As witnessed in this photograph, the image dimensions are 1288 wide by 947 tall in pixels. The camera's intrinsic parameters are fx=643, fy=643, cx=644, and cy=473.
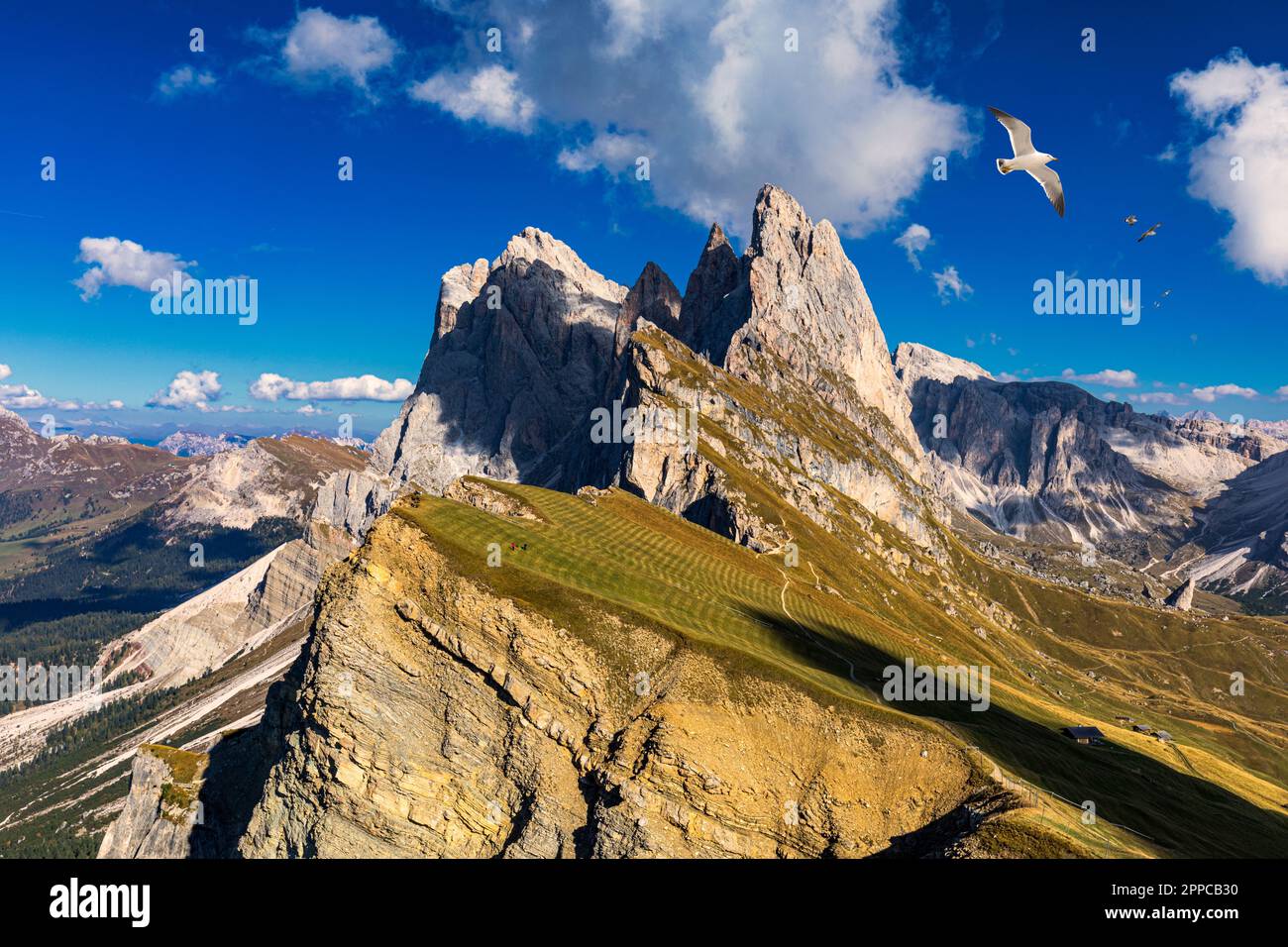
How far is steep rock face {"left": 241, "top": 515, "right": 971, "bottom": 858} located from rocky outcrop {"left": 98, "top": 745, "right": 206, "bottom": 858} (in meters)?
25.0

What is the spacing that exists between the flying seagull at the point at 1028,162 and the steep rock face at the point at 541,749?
38.1 metres

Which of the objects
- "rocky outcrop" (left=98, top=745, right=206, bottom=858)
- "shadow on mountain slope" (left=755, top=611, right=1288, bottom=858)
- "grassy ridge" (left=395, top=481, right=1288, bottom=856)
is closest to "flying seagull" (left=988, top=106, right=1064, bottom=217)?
"grassy ridge" (left=395, top=481, right=1288, bottom=856)

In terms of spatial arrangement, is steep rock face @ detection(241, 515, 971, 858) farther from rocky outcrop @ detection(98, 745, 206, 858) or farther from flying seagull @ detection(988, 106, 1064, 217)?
flying seagull @ detection(988, 106, 1064, 217)

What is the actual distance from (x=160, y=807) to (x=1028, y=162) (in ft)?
321

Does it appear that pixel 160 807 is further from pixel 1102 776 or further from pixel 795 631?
pixel 1102 776

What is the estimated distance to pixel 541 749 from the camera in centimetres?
5056

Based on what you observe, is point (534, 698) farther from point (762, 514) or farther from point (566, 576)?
point (762, 514)

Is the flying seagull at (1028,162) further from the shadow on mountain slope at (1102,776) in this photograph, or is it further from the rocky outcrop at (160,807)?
the rocky outcrop at (160,807)

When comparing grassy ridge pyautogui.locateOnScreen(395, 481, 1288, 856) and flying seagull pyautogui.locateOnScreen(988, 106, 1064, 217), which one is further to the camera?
grassy ridge pyautogui.locateOnScreen(395, 481, 1288, 856)

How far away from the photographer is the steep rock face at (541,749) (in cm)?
4612

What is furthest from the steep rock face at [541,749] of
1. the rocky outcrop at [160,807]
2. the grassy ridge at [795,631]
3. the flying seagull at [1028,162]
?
the flying seagull at [1028,162]

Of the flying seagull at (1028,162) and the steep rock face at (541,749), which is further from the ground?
the flying seagull at (1028,162)

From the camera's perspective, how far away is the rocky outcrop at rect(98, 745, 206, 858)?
69.2 metres
